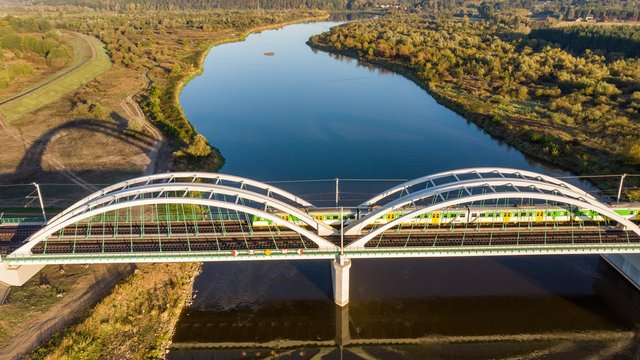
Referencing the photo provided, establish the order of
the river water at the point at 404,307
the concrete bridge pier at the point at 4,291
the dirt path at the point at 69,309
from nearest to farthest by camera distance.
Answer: the dirt path at the point at 69,309 → the river water at the point at 404,307 → the concrete bridge pier at the point at 4,291

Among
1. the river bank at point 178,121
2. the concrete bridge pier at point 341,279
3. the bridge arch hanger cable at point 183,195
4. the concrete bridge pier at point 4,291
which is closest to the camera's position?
the bridge arch hanger cable at point 183,195

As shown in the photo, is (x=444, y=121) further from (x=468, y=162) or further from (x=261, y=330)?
(x=261, y=330)

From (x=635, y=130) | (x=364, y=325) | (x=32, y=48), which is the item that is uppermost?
(x=32, y=48)

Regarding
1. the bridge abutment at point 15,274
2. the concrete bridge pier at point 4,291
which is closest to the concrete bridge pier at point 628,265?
the bridge abutment at point 15,274

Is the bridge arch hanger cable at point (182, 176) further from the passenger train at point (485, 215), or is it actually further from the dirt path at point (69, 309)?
the dirt path at point (69, 309)

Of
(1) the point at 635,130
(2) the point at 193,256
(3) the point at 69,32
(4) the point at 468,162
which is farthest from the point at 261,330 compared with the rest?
(3) the point at 69,32

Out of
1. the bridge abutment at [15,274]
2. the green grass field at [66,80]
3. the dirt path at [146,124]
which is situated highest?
the green grass field at [66,80]
